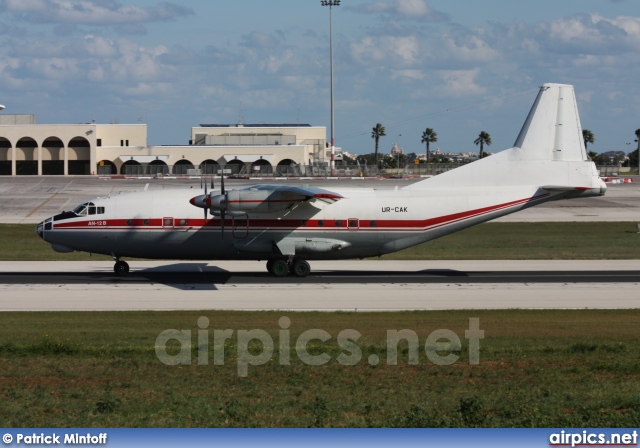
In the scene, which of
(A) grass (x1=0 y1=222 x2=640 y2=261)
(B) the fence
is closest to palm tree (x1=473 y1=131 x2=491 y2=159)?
(B) the fence

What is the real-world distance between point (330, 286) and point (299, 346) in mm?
11763

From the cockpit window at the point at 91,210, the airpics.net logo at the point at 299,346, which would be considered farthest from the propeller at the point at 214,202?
the airpics.net logo at the point at 299,346

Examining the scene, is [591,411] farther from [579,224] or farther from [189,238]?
[579,224]

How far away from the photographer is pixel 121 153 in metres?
124

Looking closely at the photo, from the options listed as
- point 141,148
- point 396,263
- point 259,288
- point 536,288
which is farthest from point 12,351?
point 141,148

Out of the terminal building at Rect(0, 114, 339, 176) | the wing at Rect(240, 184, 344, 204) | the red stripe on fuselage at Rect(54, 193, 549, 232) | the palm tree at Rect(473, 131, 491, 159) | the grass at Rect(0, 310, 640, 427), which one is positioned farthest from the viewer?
the palm tree at Rect(473, 131, 491, 159)

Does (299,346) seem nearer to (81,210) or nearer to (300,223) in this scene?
(300,223)

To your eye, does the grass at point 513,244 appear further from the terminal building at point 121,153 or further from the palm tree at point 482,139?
the palm tree at point 482,139

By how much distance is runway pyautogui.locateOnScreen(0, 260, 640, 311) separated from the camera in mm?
27234

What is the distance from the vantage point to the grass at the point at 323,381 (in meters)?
13.2

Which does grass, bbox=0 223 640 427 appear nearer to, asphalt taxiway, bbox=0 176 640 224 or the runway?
the runway

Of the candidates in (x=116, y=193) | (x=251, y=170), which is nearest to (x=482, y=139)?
(x=251, y=170)

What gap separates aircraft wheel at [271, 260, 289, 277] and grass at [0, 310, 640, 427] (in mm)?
10175

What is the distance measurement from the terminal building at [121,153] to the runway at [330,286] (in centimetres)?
7630
